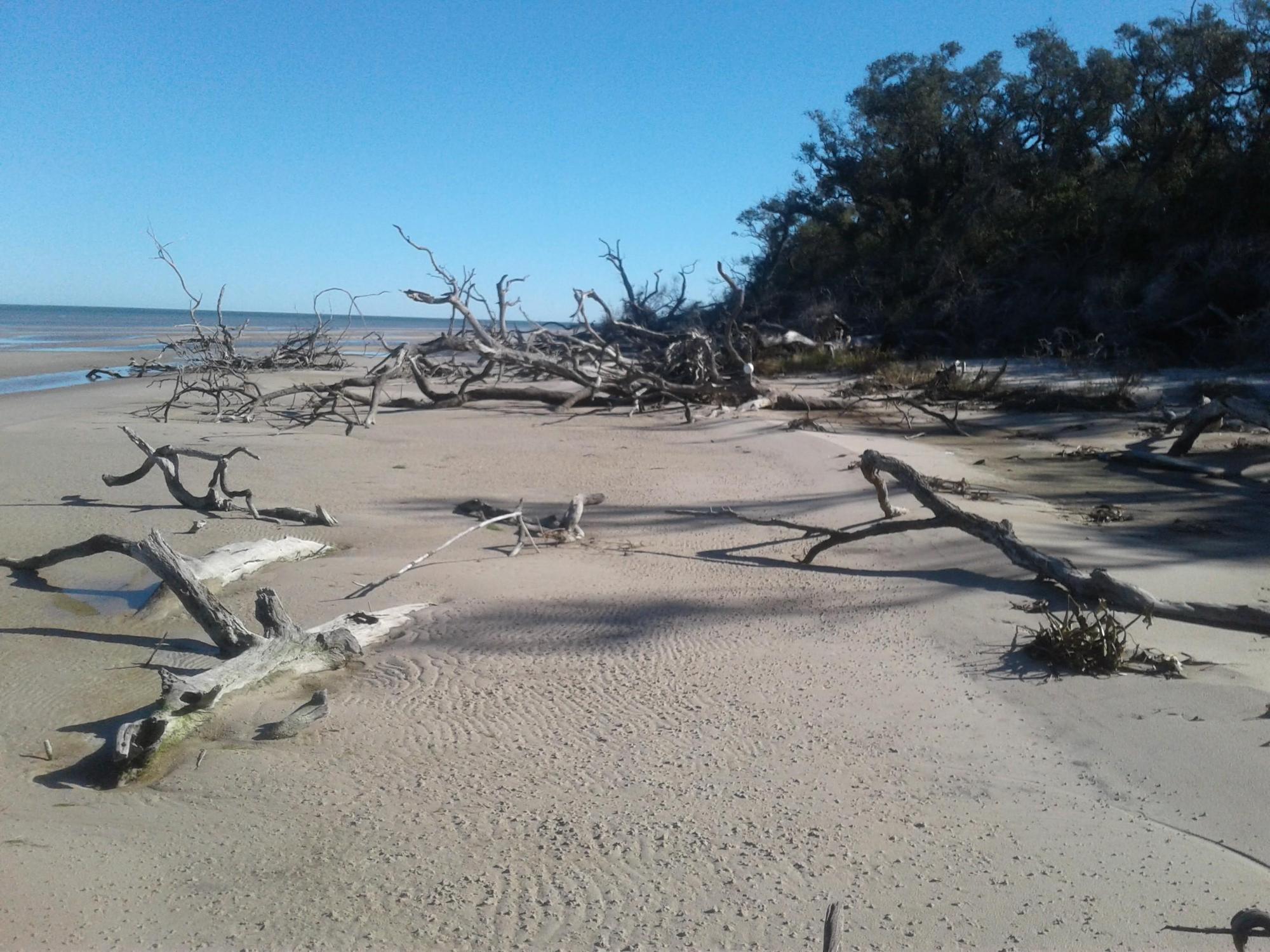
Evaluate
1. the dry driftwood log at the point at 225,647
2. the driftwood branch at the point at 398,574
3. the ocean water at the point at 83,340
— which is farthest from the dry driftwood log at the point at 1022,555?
the ocean water at the point at 83,340

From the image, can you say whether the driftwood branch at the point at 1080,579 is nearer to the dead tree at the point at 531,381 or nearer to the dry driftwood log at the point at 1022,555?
the dry driftwood log at the point at 1022,555

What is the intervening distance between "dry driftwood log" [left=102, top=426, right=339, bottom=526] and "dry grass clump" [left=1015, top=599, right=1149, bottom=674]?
16.2ft

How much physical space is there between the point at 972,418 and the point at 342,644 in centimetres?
1069

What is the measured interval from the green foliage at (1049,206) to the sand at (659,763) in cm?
1067

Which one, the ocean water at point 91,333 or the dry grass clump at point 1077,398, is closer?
the dry grass clump at point 1077,398

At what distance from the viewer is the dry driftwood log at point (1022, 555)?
485 centimetres

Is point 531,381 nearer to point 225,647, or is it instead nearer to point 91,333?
point 225,647

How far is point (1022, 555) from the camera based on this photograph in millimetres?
5566

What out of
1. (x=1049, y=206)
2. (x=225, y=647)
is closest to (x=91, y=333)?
(x=1049, y=206)

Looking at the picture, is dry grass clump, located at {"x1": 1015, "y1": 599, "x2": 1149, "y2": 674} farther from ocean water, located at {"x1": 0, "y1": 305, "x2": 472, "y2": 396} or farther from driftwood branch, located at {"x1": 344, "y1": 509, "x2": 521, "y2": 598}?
ocean water, located at {"x1": 0, "y1": 305, "x2": 472, "y2": 396}

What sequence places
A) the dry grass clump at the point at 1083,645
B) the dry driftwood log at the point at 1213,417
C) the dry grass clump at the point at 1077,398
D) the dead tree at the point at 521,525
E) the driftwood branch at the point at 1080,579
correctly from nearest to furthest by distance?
1. the dry grass clump at the point at 1083,645
2. the driftwood branch at the point at 1080,579
3. the dead tree at the point at 521,525
4. the dry driftwood log at the point at 1213,417
5. the dry grass clump at the point at 1077,398

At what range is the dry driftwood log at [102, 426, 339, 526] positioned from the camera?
744cm

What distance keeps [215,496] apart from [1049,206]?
1866 cm

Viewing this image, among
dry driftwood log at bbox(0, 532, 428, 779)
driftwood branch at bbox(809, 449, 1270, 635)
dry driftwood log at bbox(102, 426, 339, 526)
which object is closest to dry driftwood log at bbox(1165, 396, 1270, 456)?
driftwood branch at bbox(809, 449, 1270, 635)
